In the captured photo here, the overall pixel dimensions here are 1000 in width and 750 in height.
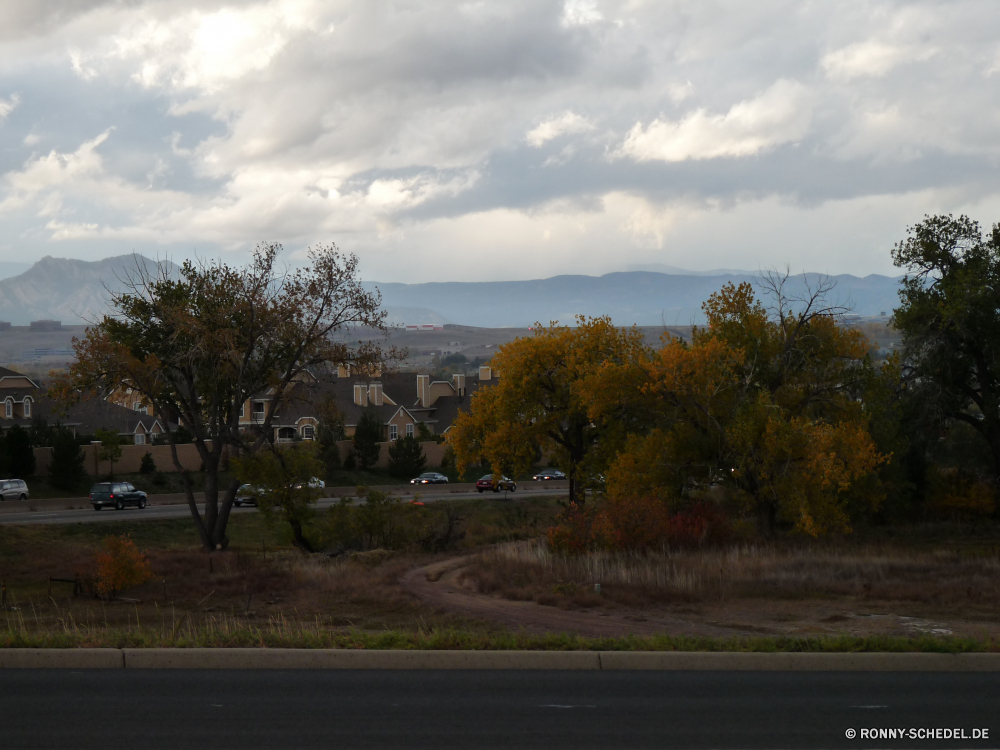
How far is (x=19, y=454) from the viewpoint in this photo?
55688mm

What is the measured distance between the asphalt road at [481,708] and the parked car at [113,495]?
141ft

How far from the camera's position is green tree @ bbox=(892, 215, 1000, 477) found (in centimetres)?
3772

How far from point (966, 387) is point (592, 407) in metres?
19.1

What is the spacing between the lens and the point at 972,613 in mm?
15430

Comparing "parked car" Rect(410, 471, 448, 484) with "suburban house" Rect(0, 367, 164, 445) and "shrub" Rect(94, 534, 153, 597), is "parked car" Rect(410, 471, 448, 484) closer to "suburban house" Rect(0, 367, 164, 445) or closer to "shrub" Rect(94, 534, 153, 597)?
"suburban house" Rect(0, 367, 164, 445)

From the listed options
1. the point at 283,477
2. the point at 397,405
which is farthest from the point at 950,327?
the point at 397,405

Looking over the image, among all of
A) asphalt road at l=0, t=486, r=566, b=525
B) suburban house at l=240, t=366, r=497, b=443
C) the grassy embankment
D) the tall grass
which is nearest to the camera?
the grassy embankment

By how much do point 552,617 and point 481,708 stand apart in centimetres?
663

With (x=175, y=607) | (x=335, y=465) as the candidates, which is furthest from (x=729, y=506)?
(x=335, y=465)

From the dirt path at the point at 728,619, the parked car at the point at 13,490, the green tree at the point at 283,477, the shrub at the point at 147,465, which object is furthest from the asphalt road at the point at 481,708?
the shrub at the point at 147,465

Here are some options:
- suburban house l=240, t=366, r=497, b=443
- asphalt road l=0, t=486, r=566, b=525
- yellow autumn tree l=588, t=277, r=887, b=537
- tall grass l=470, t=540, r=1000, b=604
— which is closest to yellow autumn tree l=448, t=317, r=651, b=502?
yellow autumn tree l=588, t=277, r=887, b=537

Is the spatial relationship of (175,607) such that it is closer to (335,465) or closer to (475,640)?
(475,640)

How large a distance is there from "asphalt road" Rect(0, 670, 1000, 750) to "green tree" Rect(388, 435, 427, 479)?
202 ft

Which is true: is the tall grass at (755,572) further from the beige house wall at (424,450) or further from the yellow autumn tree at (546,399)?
the beige house wall at (424,450)
